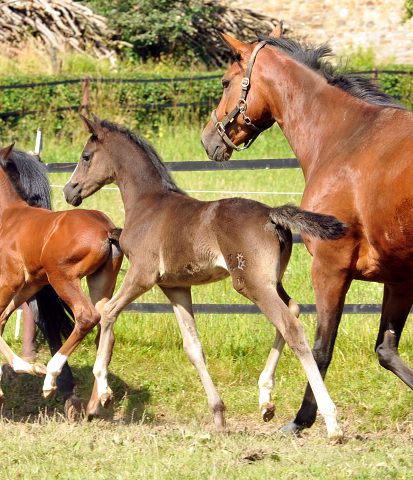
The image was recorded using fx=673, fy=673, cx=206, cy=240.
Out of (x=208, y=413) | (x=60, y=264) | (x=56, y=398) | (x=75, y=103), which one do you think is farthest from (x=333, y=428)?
(x=75, y=103)

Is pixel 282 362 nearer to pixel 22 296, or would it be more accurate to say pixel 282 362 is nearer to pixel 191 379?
pixel 191 379

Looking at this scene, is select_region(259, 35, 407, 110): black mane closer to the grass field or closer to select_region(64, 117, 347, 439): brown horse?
select_region(64, 117, 347, 439): brown horse

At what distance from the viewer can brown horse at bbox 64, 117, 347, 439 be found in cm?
392

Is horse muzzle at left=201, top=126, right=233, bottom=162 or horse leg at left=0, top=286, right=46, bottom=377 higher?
horse muzzle at left=201, top=126, right=233, bottom=162

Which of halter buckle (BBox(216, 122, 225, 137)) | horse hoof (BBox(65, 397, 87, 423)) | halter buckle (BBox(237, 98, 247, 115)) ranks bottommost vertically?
horse hoof (BBox(65, 397, 87, 423))

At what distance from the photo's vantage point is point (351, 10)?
1975cm

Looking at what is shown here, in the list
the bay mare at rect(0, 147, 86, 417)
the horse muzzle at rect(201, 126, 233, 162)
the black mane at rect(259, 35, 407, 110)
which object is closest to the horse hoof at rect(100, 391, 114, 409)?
the bay mare at rect(0, 147, 86, 417)

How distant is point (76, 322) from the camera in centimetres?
480

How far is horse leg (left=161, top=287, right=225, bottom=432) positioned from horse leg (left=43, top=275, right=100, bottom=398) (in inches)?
22.8

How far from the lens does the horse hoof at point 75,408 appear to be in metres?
5.18

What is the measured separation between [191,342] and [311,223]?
146 cm

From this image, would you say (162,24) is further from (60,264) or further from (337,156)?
(337,156)

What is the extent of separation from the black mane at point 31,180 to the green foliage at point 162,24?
12.4 metres

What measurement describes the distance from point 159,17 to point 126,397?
13.6m
